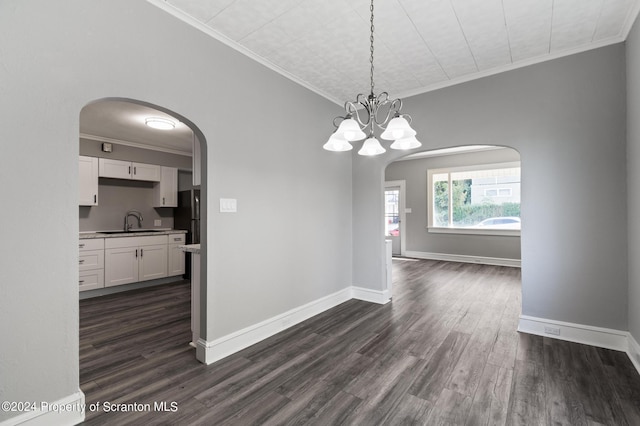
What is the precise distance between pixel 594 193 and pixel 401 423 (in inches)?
108

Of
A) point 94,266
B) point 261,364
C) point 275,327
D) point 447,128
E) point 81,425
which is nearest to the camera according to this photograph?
point 81,425

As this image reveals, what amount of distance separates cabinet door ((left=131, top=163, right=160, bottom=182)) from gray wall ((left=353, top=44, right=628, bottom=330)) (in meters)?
5.52

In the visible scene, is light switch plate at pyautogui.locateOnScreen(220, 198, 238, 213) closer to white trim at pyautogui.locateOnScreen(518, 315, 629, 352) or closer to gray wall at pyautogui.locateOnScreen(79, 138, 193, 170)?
white trim at pyautogui.locateOnScreen(518, 315, 629, 352)

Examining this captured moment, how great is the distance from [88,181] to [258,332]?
13.8 feet

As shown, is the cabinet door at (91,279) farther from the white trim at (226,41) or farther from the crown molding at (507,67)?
the crown molding at (507,67)

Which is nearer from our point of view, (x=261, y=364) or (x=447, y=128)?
(x=261, y=364)

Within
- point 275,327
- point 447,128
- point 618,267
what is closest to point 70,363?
point 275,327

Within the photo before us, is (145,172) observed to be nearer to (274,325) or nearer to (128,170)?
(128,170)

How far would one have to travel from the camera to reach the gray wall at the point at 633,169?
2359 mm

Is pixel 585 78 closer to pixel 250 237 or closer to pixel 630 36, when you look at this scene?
pixel 630 36

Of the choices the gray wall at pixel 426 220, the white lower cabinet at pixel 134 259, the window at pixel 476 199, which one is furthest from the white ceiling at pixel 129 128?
the window at pixel 476 199

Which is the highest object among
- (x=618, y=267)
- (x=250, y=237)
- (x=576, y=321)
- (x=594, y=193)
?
(x=594, y=193)

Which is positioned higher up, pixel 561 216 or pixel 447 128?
pixel 447 128

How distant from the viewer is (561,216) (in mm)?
2912
